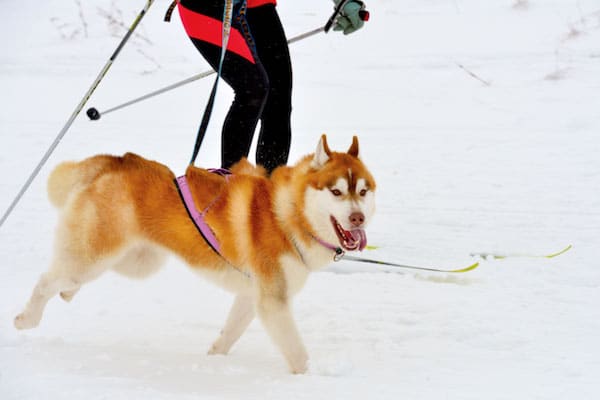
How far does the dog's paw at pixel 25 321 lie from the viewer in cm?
309

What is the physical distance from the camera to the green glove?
12.4 feet

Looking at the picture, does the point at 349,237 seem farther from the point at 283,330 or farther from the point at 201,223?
the point at 201,223

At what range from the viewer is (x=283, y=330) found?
2.85 m

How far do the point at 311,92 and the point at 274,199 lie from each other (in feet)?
15.3

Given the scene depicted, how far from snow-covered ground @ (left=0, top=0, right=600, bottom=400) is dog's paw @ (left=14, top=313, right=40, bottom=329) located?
0.07 meters

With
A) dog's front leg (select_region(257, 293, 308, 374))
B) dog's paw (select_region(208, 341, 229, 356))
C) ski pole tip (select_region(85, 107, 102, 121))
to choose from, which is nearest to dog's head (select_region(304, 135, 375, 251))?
dog's front leg (select_region(257, 293, 308, 374))

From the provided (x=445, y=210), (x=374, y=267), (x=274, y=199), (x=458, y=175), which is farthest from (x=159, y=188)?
(x=458, y=175)

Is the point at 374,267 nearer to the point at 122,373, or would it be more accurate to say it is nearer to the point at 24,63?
the point at 122,373

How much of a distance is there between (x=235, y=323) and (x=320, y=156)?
875 millimetres

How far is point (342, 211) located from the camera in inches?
109

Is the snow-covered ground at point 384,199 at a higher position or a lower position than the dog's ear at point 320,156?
lower

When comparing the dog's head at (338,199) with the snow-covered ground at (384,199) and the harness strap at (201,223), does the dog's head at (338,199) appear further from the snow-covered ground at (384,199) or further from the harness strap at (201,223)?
the snow-covered ground at (384,199)

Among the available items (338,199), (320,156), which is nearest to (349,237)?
(338,199)

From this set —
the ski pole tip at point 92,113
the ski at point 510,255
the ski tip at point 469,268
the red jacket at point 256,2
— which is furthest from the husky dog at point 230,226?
the ski at point 510,255
